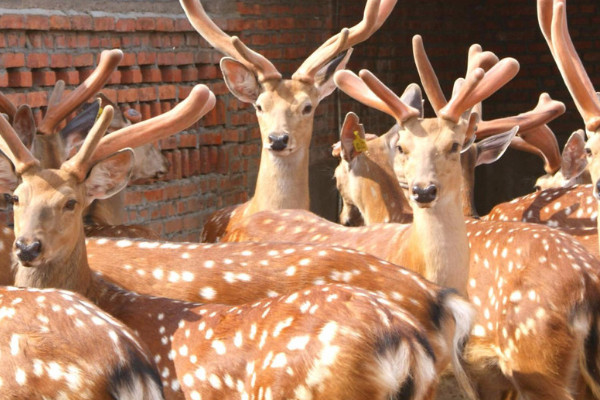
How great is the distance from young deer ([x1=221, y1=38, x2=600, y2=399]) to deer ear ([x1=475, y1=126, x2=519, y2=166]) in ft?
2.48

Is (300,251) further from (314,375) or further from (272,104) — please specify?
(272,104)

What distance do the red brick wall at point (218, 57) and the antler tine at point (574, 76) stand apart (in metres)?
2.53

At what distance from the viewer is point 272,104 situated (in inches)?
249

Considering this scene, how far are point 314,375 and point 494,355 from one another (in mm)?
1735

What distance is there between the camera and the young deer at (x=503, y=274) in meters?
4.75

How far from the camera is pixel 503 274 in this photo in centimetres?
509

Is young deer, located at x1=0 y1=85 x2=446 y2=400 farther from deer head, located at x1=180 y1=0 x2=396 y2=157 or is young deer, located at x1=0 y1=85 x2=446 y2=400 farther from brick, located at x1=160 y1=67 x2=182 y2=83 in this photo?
brick, located at x1=160 y1=67 x2=182 y2=83

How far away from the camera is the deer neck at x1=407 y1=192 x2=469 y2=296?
16.2 feet

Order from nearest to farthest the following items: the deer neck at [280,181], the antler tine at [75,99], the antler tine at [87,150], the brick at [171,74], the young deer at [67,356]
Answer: the young deer at [67,356] → the antler tine at [87,150] → the antler tine at [75,99] → the deer neck at [280,181] → the brick at [171,74]

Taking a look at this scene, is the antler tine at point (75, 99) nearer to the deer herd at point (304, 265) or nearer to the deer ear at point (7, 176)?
the deer herd at point (304, 265)

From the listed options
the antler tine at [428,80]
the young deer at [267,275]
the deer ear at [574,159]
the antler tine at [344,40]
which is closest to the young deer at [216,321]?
the young deer at [267,275]

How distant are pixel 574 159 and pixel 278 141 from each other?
1.68 m

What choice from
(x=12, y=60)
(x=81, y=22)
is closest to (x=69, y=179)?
(x=12, y=60)

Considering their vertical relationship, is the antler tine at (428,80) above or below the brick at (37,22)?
below
